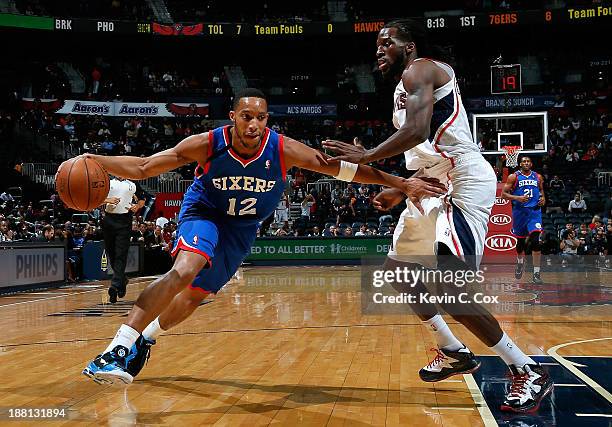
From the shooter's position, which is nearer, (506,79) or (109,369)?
(109,369)

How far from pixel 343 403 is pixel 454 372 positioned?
76 cm

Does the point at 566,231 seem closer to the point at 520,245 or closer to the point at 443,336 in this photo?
the point at 520,245

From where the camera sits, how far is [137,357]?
3.81m

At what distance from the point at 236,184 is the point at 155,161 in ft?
1.69


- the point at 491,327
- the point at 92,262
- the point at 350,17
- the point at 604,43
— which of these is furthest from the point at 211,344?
the point at 604,43

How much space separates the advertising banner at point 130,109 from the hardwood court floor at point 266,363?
18.6m

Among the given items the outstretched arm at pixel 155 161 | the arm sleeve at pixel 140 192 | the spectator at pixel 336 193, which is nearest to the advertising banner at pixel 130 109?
the arm sleeve at pixel 140 192

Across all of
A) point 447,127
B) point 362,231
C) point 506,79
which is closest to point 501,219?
point 506,79

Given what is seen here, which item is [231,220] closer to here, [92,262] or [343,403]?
[343,403]

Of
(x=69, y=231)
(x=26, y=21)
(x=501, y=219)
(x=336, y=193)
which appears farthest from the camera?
(x=26, y=21)

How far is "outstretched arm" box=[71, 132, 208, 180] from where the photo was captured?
3756 mm

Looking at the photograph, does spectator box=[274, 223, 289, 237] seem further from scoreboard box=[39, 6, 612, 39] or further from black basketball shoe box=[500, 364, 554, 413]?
black basketball shoe box=[500, 364, 554, 413]

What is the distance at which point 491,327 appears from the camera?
3633 mm

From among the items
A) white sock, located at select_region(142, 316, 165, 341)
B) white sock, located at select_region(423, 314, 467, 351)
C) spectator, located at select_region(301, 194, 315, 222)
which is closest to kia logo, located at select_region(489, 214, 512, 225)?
white sock, located at select_region(423, 314, 467, 351)
